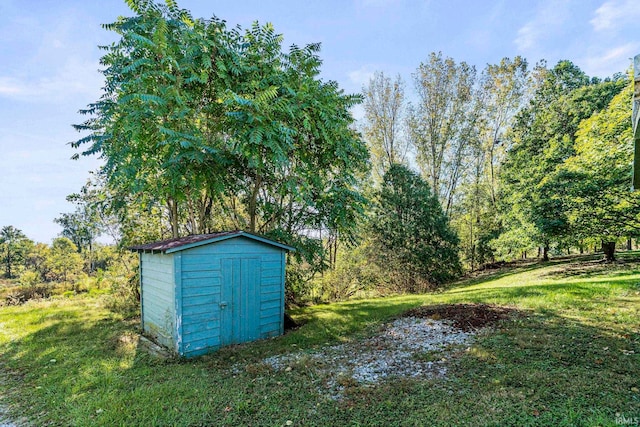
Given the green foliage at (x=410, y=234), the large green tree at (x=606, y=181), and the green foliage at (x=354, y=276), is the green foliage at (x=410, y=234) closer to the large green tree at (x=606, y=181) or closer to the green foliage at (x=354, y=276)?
the green foliage at (x=354, y=276)

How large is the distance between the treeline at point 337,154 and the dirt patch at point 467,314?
2.95 m

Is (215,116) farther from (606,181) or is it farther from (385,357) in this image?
(606,181)

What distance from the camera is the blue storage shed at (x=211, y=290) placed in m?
5.57

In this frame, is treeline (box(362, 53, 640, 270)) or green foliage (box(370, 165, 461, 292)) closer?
treeline (box(362, 53, 640, 270))

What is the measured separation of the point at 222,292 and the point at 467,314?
17.7 feet

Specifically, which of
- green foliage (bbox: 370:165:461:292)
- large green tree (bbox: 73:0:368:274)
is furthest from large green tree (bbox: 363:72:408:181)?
large green tree (bbox: 73:0:368:274)

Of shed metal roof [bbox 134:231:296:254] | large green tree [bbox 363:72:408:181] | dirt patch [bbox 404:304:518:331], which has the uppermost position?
large green tree [bbox 363:72:408:181]

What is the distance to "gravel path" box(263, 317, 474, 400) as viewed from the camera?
4.28m

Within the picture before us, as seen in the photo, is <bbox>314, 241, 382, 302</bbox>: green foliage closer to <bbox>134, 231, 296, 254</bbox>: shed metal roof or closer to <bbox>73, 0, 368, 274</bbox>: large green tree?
<bbox>73, 0, 368, 274</bbox>: large green tree

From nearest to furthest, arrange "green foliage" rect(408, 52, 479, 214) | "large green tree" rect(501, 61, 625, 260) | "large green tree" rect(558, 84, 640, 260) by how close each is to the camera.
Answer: "large green tree" rect(558, 84, 640, 260) < "large green tree" rect(501, 61, 625, 260) < "green foliage" rect(408, 52, 479, 214)

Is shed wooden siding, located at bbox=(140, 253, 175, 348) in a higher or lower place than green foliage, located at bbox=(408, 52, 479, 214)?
lower

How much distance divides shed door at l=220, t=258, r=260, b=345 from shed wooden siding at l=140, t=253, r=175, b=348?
0.95 metres

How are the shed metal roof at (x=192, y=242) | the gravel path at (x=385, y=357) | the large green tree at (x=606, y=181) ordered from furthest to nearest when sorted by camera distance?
1. the large green tree at (x=606, y=181)
2. the shed metal roof at (x=192, y=242)
3. the gravel path at (x=385, y=357)

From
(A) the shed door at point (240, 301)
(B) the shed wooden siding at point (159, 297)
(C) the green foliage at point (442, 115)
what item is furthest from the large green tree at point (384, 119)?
(B) the shed wooden siding at point (159, 297)
